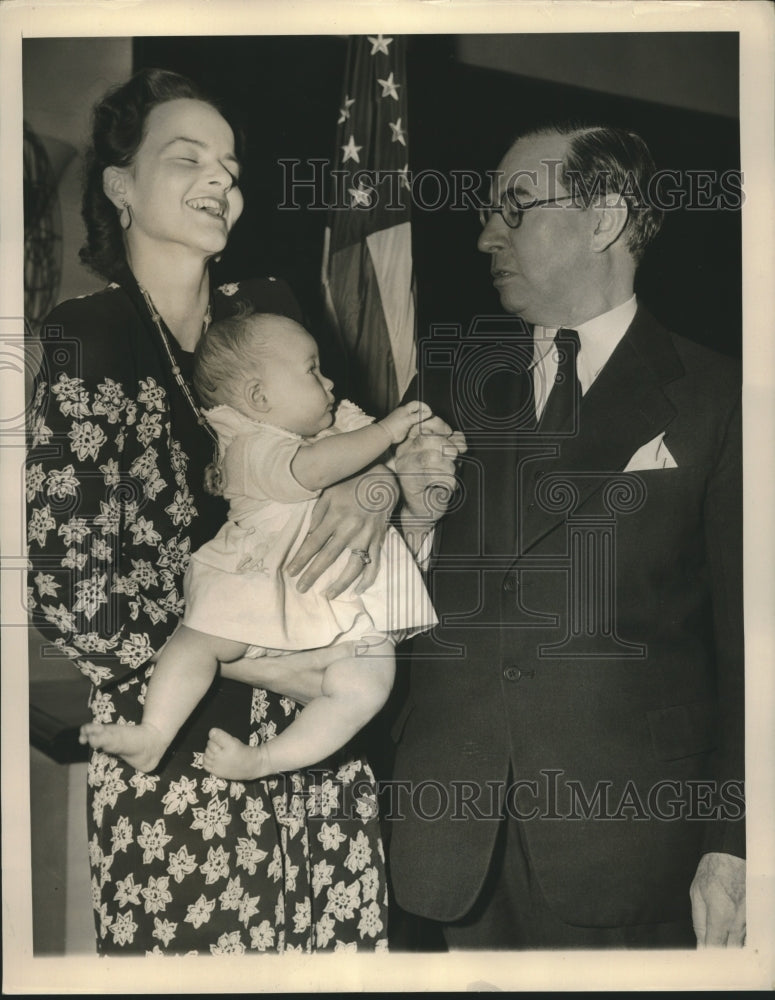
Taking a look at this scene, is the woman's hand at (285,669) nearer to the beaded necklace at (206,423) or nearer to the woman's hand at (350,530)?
the woman's hand at (350,530)

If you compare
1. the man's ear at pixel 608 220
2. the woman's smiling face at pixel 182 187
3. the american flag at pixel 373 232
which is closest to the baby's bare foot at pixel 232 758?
the american flag at pixel 373 232

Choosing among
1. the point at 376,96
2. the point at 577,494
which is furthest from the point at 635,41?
the point at 577,494

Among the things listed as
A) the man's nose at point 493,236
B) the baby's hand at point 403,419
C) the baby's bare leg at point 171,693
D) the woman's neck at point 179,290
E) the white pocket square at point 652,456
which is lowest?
the baby's bare leg at point 171,693

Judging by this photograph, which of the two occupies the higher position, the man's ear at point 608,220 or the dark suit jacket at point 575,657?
the man's ear at point 608,220

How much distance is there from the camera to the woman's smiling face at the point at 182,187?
225 cm

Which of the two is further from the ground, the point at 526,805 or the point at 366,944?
the point at 526,805

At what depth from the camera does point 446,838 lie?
7.36 ft

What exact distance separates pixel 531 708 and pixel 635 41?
4.82 feet

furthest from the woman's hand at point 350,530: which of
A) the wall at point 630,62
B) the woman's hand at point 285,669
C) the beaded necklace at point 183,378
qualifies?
the wall at point 630,62

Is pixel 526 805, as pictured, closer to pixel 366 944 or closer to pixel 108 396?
pixel 366 944

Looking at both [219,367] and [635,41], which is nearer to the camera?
[219,367]

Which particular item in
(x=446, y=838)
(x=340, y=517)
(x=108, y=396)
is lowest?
(x=446, y=838)

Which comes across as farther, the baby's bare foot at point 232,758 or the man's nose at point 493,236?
the man's nose at point 493,236

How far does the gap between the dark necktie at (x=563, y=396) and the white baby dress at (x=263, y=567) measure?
0.44m
